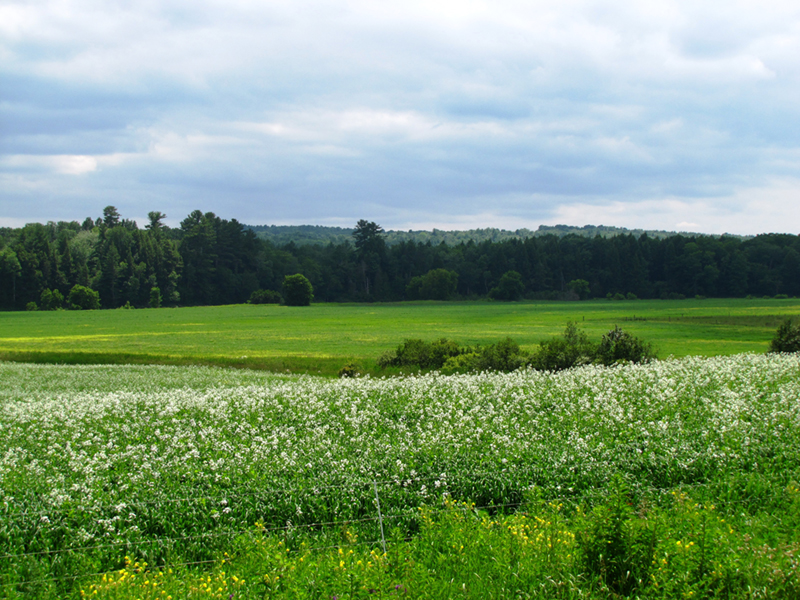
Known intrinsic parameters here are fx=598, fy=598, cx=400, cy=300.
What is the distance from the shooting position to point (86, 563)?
7133 millimetres

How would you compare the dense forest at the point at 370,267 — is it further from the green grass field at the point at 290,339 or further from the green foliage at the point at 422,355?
the green foliage at the point at 422,355

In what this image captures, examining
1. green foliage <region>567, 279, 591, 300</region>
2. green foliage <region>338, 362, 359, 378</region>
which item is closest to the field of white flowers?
green foliage <region>338, 362, 359, 378</region>

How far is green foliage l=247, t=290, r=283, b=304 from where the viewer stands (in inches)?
5891

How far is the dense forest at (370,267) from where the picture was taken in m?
140

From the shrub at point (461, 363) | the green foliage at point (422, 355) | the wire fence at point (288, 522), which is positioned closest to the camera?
the wire fence at point (288, 522)

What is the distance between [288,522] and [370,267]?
174m

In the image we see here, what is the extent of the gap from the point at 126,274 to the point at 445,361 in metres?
128

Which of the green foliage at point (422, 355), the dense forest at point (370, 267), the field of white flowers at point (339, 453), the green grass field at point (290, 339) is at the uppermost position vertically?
Answer: the dense forest at point (370, 267)

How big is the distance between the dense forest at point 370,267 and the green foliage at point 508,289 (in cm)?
31

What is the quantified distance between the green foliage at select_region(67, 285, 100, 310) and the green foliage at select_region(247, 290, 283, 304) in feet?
118

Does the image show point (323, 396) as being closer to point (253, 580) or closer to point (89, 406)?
point (89, 406)

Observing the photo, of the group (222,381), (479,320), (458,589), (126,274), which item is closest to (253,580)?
(458,589)

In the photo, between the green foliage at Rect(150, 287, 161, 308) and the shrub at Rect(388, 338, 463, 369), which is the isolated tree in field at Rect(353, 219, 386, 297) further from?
the shrub at Rect(388, 338, 463, 369)

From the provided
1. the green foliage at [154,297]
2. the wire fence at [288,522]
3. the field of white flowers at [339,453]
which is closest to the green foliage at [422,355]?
the field of white flowers at [339,453]
